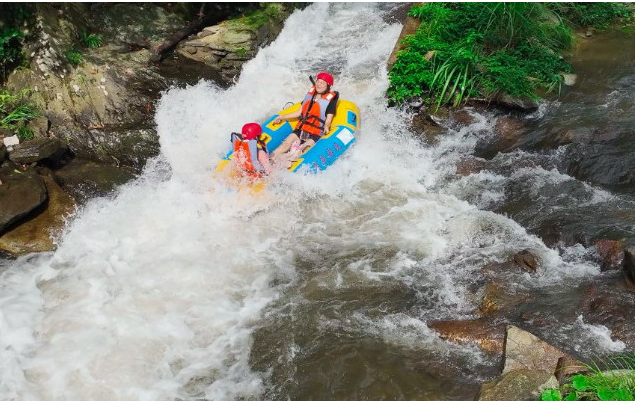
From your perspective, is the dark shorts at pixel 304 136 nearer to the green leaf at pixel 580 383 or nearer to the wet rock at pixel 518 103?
the wet rock at pixel 518 103

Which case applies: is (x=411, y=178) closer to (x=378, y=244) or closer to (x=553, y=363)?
(x=378, y=244)

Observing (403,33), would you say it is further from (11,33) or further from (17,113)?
(17,113)

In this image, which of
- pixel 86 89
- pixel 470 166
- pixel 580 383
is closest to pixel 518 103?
pixel 470 166

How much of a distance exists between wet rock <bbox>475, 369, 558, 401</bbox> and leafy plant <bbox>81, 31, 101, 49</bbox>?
7.49 m

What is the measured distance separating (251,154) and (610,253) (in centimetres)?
409

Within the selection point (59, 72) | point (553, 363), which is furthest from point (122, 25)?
point (553, 363)

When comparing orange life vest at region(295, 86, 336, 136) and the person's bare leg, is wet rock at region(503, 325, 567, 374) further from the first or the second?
orange life vest at region(295, 86, 336, 136)

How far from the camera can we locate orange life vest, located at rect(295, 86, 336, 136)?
753 centimetres

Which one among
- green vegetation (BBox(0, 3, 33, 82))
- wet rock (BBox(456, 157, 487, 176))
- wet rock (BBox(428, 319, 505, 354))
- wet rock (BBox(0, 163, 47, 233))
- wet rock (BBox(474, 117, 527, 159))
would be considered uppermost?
green vegetation (BBox(0, 3, 33, 82))

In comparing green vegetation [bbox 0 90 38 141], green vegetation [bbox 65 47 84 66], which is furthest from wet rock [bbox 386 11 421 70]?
green vegetation [bbox 0 90 38 141]

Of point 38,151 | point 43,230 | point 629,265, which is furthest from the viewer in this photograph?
point 38,151

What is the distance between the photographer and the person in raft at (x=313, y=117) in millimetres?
7324

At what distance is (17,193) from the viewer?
242 inches

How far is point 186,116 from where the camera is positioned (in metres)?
7.94
